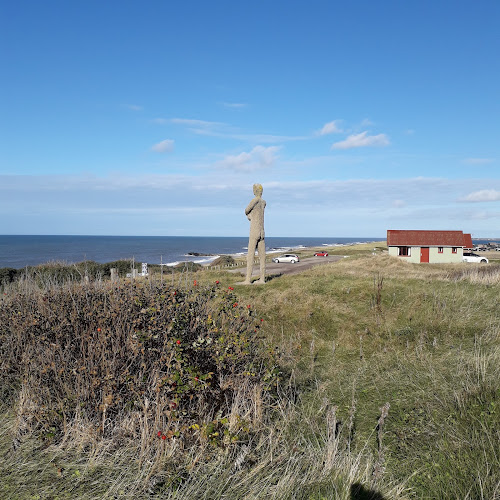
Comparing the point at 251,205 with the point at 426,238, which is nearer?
the point at 251,205

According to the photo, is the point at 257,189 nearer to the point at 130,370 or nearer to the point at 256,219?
the point at 256,219

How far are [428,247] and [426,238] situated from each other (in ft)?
3.34

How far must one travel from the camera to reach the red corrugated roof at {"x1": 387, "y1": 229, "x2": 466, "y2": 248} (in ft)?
126

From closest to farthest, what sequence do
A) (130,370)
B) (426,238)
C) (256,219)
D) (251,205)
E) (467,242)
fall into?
(130,370)
(251,205)
(256,219)
(426,238)
(467,242)

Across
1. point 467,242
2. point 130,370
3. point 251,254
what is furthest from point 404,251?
point 130,370

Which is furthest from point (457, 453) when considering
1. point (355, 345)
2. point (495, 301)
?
point (495, 301)

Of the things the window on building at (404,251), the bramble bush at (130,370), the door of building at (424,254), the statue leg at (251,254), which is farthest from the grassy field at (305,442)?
the door of building at (424,254)

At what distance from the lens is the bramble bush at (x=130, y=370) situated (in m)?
4.69

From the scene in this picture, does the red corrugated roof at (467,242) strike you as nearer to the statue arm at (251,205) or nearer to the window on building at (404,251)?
the window on building at (404,251)

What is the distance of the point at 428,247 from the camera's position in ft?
126

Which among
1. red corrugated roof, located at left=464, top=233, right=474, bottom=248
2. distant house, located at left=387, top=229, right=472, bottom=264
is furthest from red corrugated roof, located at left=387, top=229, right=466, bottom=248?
red corrugated roof, located at left=464, top=233, right=474, bottom=248

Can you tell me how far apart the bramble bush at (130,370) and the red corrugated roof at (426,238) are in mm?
35724

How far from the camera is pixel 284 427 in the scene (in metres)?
5.14

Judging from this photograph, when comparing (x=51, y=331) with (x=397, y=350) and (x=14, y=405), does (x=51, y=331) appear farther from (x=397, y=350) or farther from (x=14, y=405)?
(x=397, y=350)
